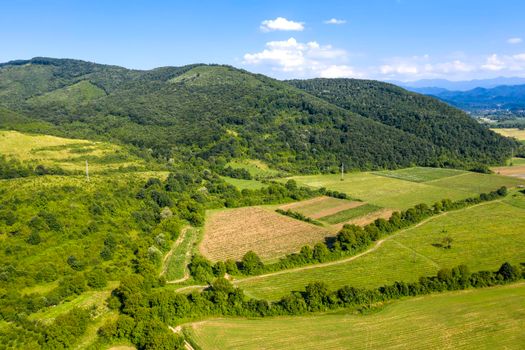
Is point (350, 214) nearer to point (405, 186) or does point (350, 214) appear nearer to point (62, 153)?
point (405, 186)

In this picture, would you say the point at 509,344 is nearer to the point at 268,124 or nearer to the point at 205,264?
the point at 205,264

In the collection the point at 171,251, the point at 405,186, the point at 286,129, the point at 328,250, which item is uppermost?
the point at 286,129

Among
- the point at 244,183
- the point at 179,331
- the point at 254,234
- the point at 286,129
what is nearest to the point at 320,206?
the point at 254,234

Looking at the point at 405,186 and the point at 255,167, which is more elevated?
the point at 255,167

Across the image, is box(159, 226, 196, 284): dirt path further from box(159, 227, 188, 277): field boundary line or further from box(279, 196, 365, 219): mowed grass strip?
box(279, 196, 365, 219): mowed grass strip

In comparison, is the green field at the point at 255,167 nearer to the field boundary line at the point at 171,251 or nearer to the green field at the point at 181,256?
the field boundary line at the point at 171,251

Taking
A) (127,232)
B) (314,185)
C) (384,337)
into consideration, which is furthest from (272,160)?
(384,337)
